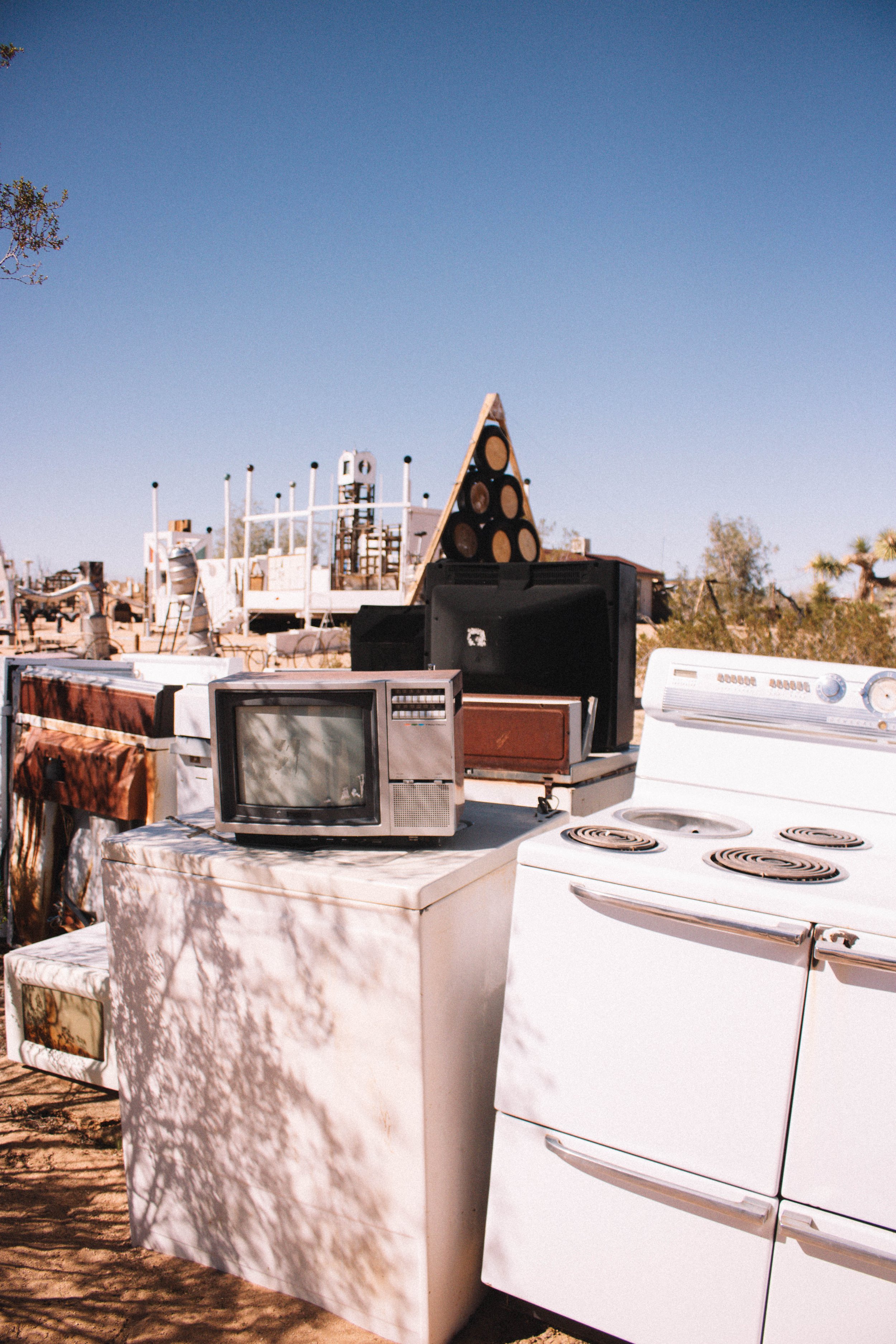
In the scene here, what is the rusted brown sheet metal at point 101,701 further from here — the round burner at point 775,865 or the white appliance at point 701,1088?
the round burner at point 775,865

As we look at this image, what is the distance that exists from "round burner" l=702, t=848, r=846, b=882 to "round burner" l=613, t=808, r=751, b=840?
195 mm

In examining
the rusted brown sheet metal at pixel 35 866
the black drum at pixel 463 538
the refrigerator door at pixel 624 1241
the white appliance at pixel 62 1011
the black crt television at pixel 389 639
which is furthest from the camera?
the black drum at pixel 463 538

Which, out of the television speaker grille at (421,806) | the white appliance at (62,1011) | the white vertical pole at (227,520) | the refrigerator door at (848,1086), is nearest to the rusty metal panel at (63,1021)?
the white appliance at (62,1011)

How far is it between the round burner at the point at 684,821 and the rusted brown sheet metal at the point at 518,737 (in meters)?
0.54

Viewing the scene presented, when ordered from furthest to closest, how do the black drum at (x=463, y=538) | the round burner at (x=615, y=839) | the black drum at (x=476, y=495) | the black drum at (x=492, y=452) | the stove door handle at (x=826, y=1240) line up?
the black drum at (x=492, y=452), the black drum at (x=476, y=495), the black drum at (x=463, y=538), the round burner at (x=615, y=839), the stove door handle at (x=826, y=1240)

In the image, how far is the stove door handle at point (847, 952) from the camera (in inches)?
52.9

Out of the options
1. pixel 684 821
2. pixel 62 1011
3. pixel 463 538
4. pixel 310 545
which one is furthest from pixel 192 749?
pixel 310 545

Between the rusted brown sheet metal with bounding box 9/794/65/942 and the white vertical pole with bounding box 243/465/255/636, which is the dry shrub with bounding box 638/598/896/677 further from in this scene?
the white vertical pole with bounding box 243/465/255/636

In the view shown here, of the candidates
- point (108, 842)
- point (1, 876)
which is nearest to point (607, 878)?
point (108, 842)

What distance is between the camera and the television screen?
188cm

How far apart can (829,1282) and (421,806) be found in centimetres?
107

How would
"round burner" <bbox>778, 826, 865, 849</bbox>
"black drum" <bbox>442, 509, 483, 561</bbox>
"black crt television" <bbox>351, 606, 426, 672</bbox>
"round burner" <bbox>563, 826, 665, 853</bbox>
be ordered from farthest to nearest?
"black drum" <bbox>442, 509, 483, 561</bbox> → "black crt television" <bbox>351, 606, 426, 672</bbox> → "round burner" <bbox>778, 826, 865, 849</bbox> → "round burner" <bbox>563, 826, 665, 853</bbox>

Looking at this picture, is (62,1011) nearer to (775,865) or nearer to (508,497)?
(775,865)

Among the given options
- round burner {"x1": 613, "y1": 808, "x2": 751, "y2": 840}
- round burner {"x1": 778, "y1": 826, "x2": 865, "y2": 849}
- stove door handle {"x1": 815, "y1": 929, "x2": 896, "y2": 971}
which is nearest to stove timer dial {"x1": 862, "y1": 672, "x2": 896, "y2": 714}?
round burner {"x1": 778, "y1": 826, "x2": 865, "y2": 849}
